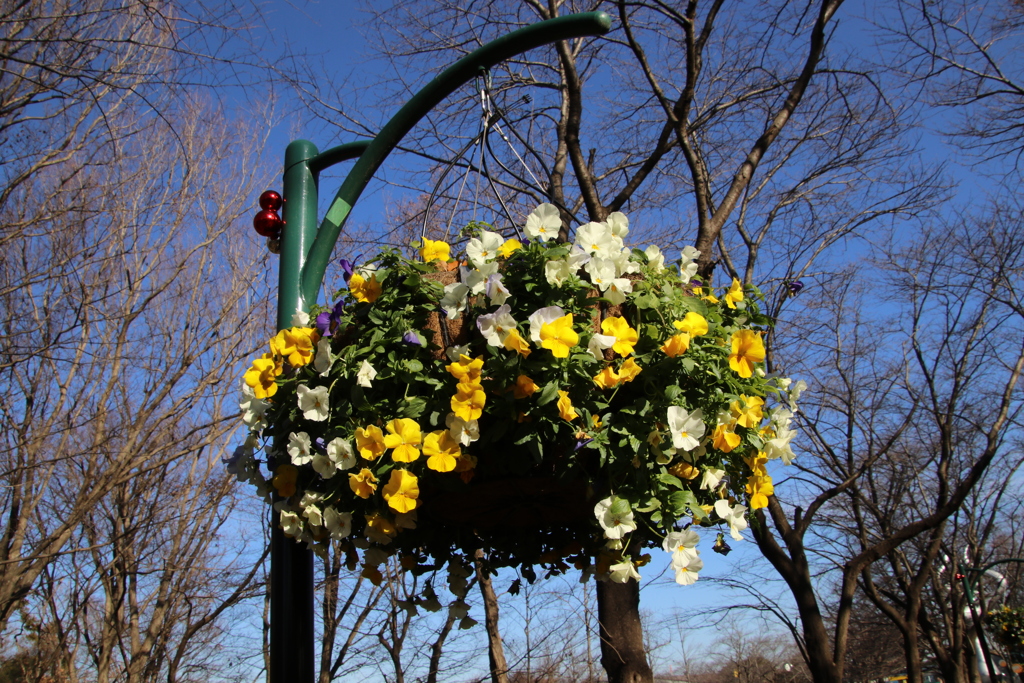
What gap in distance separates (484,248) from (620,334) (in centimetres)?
35

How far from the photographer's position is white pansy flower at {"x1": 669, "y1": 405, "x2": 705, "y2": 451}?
1409 mm

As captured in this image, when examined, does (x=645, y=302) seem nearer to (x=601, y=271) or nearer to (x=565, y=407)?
(x=601, y=271)

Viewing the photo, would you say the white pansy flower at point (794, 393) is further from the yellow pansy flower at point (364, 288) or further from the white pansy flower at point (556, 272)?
the yellow pansy flower at point (364, 288)

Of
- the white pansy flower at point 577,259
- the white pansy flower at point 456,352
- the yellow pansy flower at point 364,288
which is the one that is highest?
the yellow pansy flower at point 364,288

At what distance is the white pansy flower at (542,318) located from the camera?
1330 millimetres

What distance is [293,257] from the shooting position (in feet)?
7.73

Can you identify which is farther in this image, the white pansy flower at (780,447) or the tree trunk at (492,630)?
the tree trunk at (492,630)

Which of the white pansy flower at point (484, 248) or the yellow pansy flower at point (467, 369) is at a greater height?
the white pansy flower at point (484, 248)

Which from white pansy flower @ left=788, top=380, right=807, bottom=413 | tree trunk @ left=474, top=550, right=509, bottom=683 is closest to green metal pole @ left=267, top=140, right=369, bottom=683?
white pansy flower @ left=788, top=380, right=807, bottom=413

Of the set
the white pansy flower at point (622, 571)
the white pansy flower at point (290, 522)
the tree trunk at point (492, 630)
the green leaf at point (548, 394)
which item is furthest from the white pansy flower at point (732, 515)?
the tree trunk at point (492, 630)

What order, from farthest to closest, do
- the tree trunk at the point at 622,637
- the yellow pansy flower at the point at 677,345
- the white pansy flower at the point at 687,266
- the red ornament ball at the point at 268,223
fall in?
1. the tree trunk at the point at 622,637
2. the red ornament ball at the point at 268,223
3. the white pansy flower at the point at 687,266
4. the yellow pansy flower at the point at 677,345

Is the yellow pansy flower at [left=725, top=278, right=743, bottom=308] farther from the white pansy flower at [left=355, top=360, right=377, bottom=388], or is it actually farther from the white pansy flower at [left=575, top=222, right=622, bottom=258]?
the white pansy flower at [left=355, top=360, right=377, bottom=388]

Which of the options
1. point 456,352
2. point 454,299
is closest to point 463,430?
point 456,352

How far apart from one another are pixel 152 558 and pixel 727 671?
443 inches
